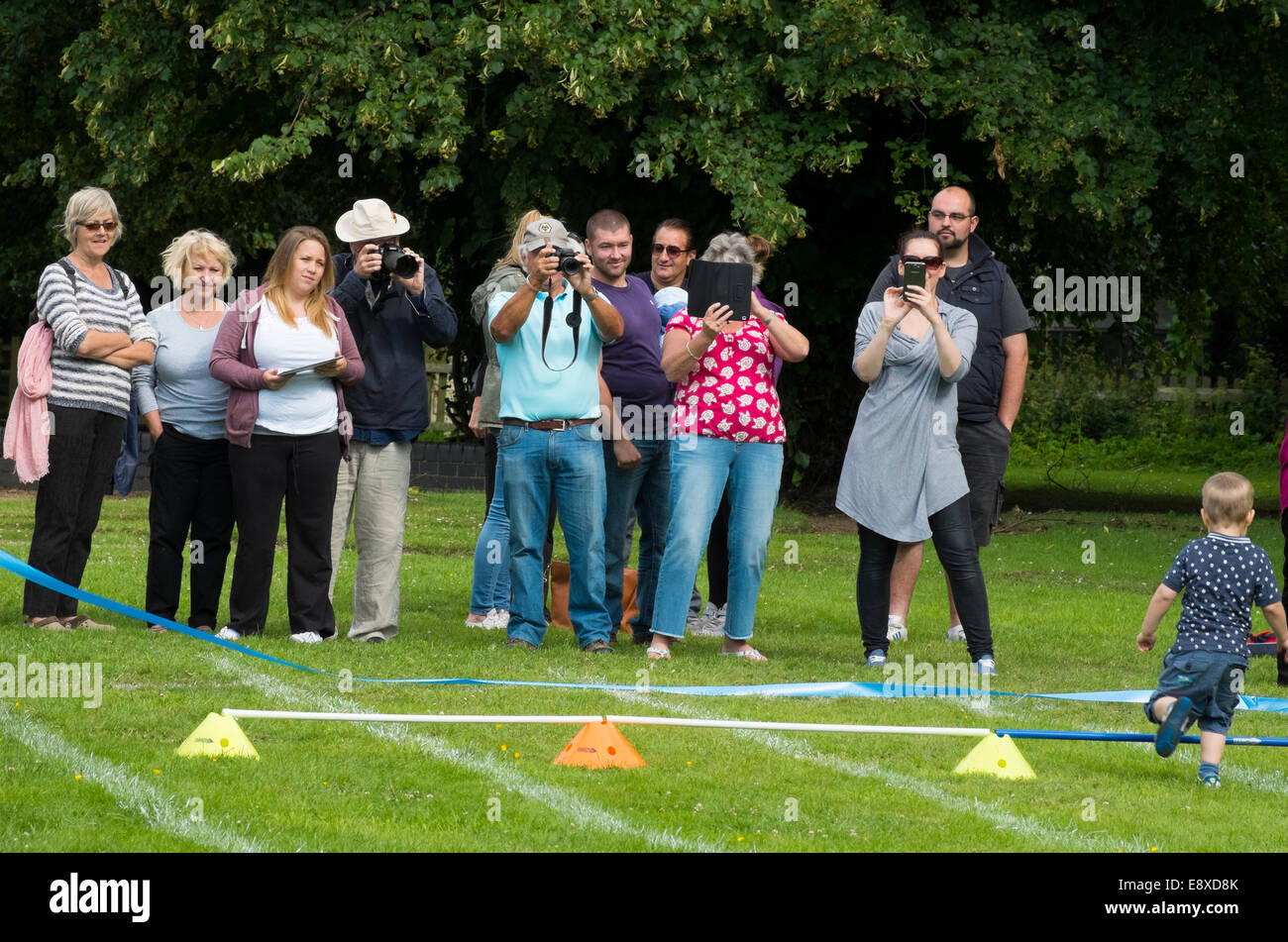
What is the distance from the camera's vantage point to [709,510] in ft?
30.1

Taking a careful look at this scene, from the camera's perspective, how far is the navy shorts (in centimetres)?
635

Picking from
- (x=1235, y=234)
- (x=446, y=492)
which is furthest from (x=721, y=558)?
(x=1235, y=234)

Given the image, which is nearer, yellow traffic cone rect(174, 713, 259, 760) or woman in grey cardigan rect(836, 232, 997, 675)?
yellow traffic cone rect(174, 713, 259, 760)

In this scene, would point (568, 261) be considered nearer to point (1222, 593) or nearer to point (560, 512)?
point (560, 512)

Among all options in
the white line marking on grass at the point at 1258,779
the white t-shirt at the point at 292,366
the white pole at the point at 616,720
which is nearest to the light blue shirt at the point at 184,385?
the white t-shirt at the point at 292,366

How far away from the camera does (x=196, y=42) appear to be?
17953 millimetres

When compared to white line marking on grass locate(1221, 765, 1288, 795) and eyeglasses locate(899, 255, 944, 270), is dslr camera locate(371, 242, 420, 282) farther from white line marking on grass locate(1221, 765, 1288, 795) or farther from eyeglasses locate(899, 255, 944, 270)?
white line marking on grass locate(1221, 765, 1288, 795)

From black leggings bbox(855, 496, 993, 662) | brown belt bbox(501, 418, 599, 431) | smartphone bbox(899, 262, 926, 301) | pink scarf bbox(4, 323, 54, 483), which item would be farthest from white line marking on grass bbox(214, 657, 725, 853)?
smartphone bbox(899, 262, 926, 301)

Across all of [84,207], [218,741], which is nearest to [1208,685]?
[218,741]

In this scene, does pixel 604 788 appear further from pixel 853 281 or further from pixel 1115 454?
pixel 1115 454

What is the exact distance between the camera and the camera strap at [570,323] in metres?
9.09

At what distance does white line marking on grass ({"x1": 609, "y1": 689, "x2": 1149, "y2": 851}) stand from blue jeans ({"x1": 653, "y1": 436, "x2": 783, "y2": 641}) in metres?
1.51

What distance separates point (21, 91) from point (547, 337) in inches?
573

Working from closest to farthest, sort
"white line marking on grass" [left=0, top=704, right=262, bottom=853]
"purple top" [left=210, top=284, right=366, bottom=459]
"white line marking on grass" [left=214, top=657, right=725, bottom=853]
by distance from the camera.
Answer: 1. "white line marking on grass" [left=0, top=704, right=262, bottom=853]
2. "white line marking on grass" [left=214, top=657, right=725, bottom=853]
3. "purple top" [left=210, top=284, right=366, bottom=459]
